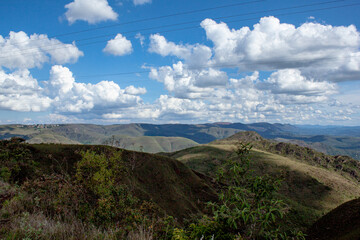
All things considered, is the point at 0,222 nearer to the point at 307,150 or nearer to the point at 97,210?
the point at 97,210

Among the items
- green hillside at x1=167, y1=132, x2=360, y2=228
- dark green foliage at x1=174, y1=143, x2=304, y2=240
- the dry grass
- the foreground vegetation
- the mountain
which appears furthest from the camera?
the dry grass

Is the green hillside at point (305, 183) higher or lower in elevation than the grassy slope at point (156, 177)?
lower

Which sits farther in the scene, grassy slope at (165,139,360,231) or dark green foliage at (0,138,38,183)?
grassy slope at (165,139,360,231)

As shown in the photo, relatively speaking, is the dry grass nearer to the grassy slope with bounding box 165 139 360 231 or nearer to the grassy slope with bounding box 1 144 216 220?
the grassy slope with bounding box 165 139 360 231

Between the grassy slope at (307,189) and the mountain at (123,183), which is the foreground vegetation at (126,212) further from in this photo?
the grassy slope at (307,189)

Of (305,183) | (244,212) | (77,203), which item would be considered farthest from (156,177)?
(305,183)

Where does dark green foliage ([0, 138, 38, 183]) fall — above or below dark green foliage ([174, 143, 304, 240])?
below

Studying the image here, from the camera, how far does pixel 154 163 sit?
59094mm

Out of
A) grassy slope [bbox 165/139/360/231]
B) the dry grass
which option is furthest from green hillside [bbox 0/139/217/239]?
the dry grass

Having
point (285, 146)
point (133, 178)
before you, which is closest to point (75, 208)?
point (133, 178)

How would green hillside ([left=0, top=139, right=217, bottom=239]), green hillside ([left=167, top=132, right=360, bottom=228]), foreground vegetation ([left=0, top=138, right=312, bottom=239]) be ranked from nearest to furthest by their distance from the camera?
foreground vegetation ([left=0, top=138, right=312, bottom=239])
green hillside ([left=0, top=139, right=217, bottom=239])
green hillside ([left=167, top=132, right=360, bottom=228])

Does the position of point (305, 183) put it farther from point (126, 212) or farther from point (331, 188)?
point (126, 212)

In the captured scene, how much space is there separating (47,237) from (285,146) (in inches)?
7461

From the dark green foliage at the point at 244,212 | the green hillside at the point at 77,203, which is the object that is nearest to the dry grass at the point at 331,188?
the green hillside at the point at 77,203
